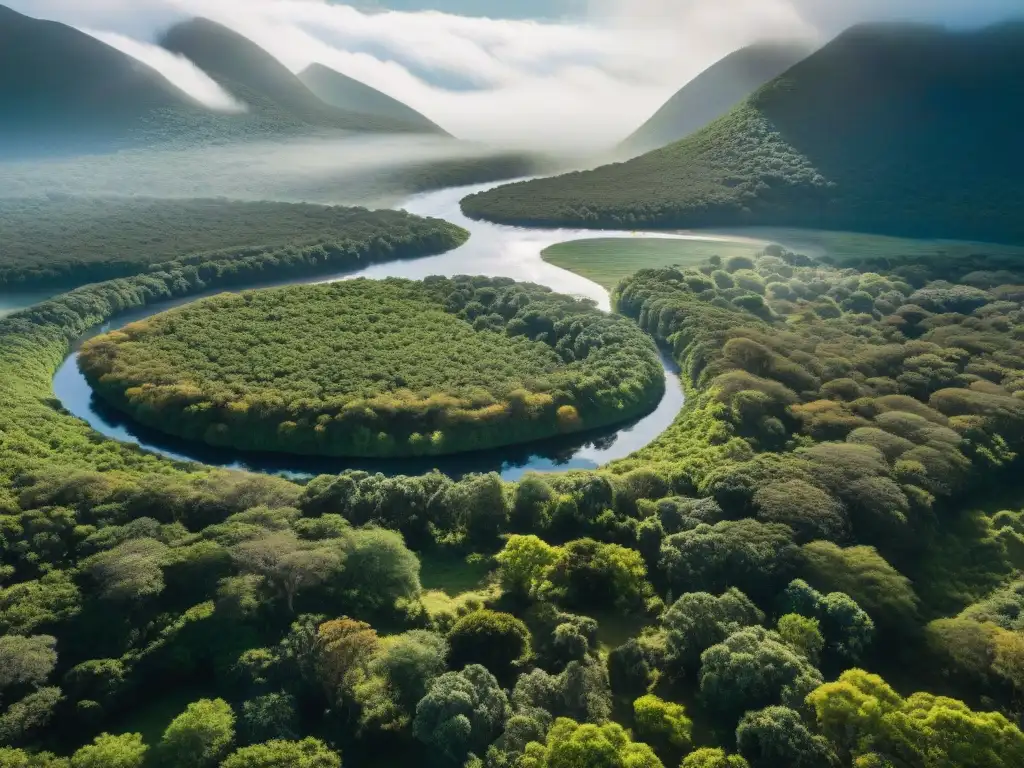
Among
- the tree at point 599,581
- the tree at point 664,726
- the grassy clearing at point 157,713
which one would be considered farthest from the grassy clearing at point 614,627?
the grassy clearing at point 157,713

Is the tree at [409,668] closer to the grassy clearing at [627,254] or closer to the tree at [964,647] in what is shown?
the tree at [964,647]

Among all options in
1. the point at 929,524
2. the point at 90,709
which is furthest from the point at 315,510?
the point at 929,524

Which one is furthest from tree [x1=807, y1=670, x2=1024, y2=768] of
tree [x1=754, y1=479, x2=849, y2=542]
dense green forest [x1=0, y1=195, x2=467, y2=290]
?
dense green forest [x1=0, y1=195, x2=467, y2=290]

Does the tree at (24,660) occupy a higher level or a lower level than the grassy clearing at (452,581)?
higher

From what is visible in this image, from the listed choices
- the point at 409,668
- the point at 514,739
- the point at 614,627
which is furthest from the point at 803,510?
the point at 409,668

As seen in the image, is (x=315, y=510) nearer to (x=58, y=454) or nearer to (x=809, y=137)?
(x=58, y=454)
